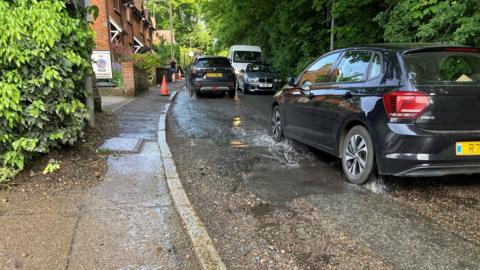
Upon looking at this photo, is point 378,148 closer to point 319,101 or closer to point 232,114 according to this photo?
point 319,101

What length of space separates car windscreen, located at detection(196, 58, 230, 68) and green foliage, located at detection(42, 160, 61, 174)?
12887 millimetres

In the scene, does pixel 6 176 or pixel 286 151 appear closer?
pixel 6 176

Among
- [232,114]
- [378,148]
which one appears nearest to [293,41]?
[232,114]

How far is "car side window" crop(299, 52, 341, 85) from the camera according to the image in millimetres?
6473

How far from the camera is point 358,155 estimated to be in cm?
547

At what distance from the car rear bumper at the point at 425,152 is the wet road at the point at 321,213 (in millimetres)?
380

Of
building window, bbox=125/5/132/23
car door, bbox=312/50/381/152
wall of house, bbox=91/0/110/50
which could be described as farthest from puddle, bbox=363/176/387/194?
building window, bbox=125/5/132/23

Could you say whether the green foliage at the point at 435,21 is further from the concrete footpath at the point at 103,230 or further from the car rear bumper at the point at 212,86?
the car rear bumper at the point at 212,86

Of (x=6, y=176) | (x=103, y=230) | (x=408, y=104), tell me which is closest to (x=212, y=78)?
(x=6, y=176)

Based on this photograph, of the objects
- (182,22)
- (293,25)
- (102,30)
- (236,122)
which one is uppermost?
(182,22)

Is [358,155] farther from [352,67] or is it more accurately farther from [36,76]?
[36,76]

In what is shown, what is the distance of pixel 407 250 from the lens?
3768mm

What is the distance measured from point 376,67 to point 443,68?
734 mm

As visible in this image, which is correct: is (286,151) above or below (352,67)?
below
